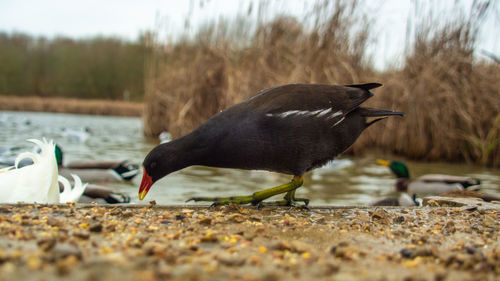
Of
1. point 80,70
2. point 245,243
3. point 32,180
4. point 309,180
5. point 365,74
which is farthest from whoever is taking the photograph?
point 80,70

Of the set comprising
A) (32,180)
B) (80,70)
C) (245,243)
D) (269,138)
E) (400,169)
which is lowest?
(400,169)

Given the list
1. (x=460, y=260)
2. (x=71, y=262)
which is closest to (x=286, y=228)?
(x=460, y=260)

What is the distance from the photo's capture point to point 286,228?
2529mm

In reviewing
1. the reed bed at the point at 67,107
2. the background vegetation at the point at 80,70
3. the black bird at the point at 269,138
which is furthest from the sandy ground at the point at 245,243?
the background vegetation at the point at 80,70

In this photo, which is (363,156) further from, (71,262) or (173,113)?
(71,262)

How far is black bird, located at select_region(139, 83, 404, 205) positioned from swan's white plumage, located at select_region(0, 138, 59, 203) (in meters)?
0.65

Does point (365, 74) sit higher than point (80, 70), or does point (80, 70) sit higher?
point (80, 70)

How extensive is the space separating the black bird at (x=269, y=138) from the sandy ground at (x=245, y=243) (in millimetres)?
298

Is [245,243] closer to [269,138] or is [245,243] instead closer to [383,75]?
[269,138]

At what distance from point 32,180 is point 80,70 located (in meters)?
39.6

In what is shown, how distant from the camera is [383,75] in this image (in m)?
10.0

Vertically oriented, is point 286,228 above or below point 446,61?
below

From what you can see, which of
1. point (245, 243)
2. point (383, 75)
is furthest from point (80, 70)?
point (245, 243)

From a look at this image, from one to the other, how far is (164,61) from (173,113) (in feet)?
8.97
